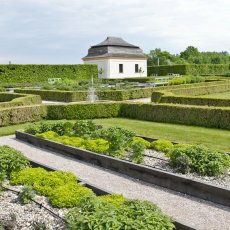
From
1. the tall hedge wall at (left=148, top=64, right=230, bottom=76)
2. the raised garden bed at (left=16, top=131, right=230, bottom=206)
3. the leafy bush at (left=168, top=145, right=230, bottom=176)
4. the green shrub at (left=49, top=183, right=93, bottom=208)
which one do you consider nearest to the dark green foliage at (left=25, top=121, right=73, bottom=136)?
the raised garden bed at (left=16, top=131, right=230, bottom=206)

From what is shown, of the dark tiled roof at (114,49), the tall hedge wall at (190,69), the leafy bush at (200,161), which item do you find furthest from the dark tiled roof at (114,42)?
the leafy bush at (200,161)

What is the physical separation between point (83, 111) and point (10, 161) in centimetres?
967

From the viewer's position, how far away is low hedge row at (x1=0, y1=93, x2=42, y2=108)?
56.2 ft

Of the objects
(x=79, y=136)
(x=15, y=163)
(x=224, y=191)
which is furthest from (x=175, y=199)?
(x=79, y=136)

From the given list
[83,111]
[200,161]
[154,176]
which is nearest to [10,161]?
[154,176]

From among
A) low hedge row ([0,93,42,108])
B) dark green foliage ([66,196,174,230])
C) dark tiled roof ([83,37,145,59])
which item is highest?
dark tiled roof ([83,37,145,59])

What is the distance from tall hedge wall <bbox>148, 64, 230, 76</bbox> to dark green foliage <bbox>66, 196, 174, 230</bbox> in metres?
47.4

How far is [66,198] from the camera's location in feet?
19.2

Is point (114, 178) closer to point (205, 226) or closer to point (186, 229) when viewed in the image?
point (205, 226)

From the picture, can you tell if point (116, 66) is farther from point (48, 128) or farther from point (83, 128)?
point (83, 128)

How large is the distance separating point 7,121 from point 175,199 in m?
10.6

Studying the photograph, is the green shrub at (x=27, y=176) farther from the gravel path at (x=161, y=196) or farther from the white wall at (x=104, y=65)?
the white wall at (x=104, y=65)

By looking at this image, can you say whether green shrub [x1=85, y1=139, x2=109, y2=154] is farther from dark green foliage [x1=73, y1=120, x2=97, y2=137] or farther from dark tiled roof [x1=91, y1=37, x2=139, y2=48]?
dark tiled roof [x1=91, y1=37, x2=139, y2=48]

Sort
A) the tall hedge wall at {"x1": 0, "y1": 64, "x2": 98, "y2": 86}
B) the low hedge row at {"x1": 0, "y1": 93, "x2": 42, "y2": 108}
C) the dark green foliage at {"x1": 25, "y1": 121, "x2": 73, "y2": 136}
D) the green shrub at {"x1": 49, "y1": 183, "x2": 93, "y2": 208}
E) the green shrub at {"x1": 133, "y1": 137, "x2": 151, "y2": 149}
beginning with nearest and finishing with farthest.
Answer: the green shrub at {"x1": 49, "y1": 183, "x2": 93, "y2": 208}
the green shrub at {"x1": 133, "y1": 137, "x2": 151, "y2": 149}
the dark green foliage at {"x1": 25, "y1": 121, "x2": 73, "y2": 136}
the low hedge row at {"x1": 0, "y1": 93, "x2": 42, "y2": 108}
the tall hedge wall at {"x1": 0, "y1": 64, "x2": 98, "y2": 86}
